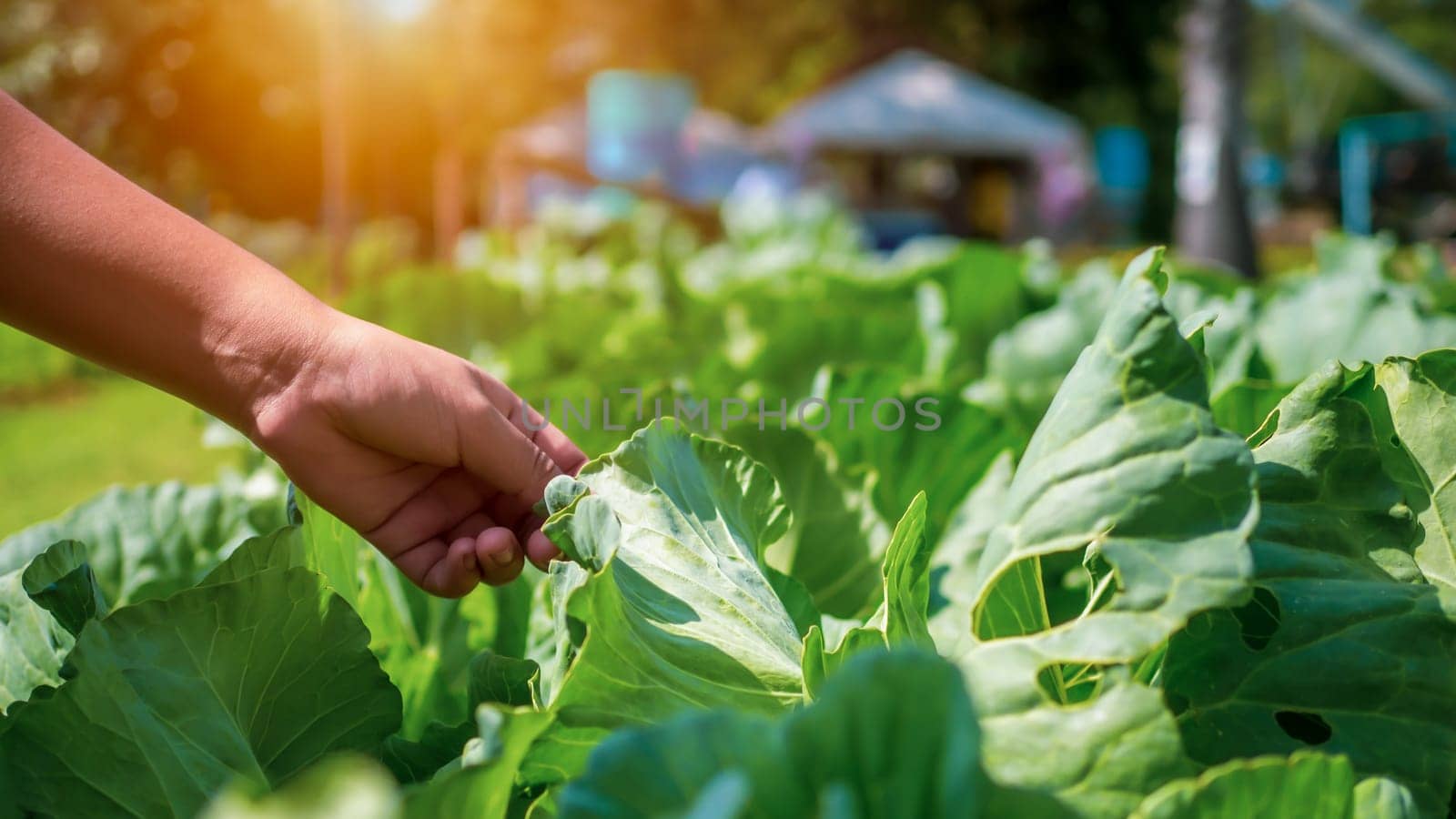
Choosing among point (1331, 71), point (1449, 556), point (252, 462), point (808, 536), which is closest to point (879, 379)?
point (808, 536)

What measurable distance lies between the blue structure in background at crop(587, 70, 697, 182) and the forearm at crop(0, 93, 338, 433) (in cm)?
1063

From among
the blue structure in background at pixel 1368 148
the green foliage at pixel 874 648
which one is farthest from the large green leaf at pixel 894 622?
the blue structure in background at pixel 1368 148

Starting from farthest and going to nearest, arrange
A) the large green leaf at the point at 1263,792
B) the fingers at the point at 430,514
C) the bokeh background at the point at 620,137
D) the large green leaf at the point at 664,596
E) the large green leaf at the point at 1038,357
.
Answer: the bokeh background at the point at 620,137 < the large green leaf at the point at 1038,357 < the fingers at the point at 430,514 < the large green leaf at the point at 664,596 < the large green leaf at the point at 1263,792

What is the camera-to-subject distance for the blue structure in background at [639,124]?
1183cm

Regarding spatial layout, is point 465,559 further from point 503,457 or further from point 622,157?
point 622,157

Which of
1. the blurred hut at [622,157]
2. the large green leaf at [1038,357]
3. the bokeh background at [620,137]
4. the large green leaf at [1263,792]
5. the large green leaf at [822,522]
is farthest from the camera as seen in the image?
the blurred hut at [622,157]

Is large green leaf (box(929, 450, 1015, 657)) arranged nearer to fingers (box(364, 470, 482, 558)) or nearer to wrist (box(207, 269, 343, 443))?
fingers (box(364, 470, 482, 558))

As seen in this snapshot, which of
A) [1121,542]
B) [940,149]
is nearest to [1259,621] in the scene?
[1121,542]

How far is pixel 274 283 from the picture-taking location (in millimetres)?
1047

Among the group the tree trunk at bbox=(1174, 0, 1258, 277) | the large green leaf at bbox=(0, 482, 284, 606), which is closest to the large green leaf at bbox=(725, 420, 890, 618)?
the large green leaf at bbox=(0, 482, 284, 606)

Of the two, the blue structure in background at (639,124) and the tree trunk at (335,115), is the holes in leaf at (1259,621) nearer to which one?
the tree trunk at (335,115)

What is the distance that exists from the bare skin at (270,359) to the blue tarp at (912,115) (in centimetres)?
1825

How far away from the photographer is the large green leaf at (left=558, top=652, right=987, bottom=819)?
1.84ft

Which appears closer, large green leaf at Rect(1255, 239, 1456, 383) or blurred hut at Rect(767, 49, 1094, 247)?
large green leaf at Rect(1255, 239, 1456, 383)
